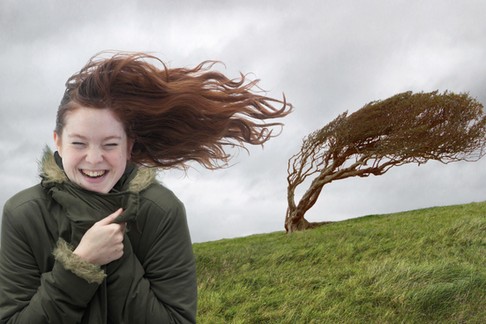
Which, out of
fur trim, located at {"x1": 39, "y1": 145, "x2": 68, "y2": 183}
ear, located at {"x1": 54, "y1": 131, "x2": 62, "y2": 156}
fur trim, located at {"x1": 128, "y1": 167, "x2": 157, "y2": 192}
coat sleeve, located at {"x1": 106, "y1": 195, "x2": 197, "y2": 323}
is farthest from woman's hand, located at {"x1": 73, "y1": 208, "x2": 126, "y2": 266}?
ear, located at {"x1": 54, "y1": 131, "x2": 62, "y2": 156}

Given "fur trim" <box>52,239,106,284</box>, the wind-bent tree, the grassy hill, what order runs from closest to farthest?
"fur trim" <box>52,239,106,284</box> < the grassy hill < the wind-bent tree

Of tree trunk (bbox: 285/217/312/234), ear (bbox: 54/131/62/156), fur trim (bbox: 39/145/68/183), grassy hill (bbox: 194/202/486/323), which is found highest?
tree trunk (bbox: 285/217/312/234)

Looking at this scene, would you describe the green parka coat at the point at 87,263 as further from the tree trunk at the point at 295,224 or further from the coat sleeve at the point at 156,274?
the tree trunk at the point at 295,224

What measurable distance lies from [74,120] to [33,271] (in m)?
0.77

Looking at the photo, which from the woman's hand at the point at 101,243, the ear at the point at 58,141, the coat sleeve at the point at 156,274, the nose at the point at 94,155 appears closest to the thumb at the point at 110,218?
the woman's hand at the point at 101,243

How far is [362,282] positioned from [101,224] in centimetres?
657

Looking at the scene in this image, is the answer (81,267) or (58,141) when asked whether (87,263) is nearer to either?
(81,267)

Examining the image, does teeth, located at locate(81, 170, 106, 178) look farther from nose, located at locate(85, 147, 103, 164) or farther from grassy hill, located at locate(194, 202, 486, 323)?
grassy hill, located at locate(194, 202, 486, 323)

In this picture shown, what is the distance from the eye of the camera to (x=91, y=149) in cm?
271

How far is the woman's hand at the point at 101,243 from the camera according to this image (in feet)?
8.23

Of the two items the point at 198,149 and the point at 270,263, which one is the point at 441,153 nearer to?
the point at 270,263

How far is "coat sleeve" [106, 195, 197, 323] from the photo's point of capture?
2613 mm

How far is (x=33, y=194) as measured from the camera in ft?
9.02

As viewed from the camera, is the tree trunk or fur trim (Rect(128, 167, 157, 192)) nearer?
fur trim (Rect(128, 167, 157, 192))
